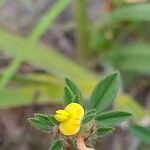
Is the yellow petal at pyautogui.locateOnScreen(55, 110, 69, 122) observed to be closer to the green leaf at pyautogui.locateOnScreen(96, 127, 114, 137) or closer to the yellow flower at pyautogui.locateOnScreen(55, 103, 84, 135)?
the yellow flower at pyautogui.locateOnScreen(55, 103, 84, 135)

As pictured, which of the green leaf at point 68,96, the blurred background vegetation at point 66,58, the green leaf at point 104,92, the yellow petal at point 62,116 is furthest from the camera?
the blurred background vegetation at point 66,58

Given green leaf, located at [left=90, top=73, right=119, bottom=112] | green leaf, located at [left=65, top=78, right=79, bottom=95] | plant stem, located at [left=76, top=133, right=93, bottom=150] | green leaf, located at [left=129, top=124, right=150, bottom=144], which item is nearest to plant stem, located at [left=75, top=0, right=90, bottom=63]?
green leaf, located at [left=129, top=124, right=150, bottom=144]

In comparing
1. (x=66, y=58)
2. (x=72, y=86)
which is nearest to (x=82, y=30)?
(x=66, y=58)

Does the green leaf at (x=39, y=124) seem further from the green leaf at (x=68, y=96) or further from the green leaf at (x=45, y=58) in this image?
the green leaf at (x=45, y=58)

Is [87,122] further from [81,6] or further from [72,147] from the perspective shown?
[81,6]

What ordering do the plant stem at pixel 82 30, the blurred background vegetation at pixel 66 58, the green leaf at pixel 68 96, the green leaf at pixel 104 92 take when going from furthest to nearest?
the plant stem at pixel 82 30, the blurred background vegetation at pixel 66 58, the green leaf at pixel 104 92, the green leaf at pixel 68 96

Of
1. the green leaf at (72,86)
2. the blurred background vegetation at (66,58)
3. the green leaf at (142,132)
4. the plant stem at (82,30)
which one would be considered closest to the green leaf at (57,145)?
the green leaf at (72,86)
